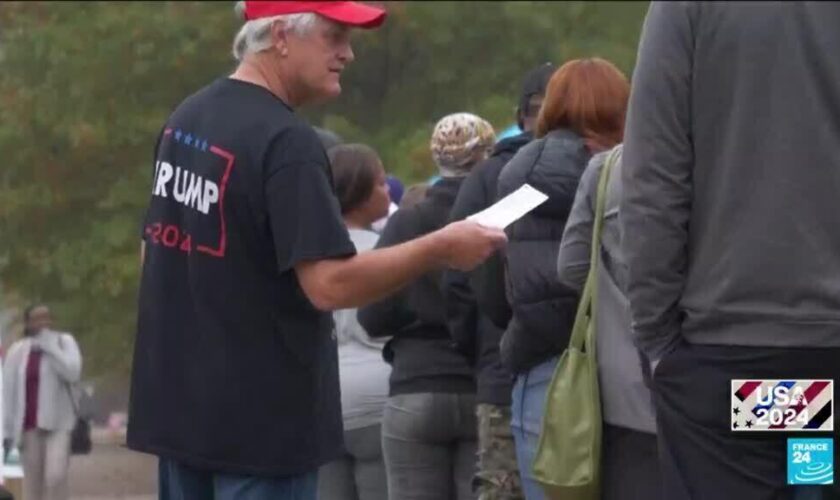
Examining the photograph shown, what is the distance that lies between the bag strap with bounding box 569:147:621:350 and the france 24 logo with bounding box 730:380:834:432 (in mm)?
977

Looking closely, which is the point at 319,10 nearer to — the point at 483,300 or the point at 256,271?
the point at 256,271

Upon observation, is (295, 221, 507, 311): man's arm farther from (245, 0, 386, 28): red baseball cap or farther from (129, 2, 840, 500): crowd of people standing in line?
(245, 0, 386, 28): red baseball cap

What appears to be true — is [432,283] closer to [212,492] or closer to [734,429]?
[212,492]

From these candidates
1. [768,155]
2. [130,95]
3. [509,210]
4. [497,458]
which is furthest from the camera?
[130,95]

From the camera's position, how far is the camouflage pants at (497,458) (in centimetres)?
608

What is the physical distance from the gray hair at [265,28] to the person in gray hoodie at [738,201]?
845 millimetres

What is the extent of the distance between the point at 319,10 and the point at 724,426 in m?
1.33

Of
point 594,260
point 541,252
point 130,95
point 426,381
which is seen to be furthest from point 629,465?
point 130,95

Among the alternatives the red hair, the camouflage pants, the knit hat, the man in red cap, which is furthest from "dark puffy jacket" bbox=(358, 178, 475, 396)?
the man in red cap

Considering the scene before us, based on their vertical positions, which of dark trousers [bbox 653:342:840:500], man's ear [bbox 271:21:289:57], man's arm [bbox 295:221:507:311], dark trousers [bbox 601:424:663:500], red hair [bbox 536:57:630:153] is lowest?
dark trousers [bbox 601:424:663:500]

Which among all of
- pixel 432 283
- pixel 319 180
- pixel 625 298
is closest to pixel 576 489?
pixel 625 298

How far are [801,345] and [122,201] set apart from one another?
41.9ft

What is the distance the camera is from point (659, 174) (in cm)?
383

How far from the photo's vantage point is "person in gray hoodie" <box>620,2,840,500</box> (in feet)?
12.3
